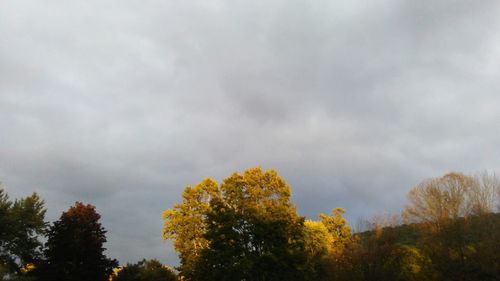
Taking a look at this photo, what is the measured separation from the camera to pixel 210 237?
4222 centimetres

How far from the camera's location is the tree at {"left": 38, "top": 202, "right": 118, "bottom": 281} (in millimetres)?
46781

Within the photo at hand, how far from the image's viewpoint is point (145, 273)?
53.4 metres

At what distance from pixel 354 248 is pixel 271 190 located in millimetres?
10381

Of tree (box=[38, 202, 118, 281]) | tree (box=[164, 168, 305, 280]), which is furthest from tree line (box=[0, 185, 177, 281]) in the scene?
tree (box=[164, 168, 305, 280])

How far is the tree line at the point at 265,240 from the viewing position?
4022 cm

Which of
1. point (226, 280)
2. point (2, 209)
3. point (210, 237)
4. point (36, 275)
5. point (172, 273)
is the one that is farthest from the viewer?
point (172, 273)

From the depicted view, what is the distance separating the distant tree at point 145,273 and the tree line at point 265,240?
0.15 meters

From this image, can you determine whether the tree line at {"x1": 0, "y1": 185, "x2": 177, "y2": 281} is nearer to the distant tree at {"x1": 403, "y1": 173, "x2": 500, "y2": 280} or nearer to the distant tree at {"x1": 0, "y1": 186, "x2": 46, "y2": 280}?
the distant tree at {"x1": 0, "y1": 186, "x2": 46, "y2": 280}

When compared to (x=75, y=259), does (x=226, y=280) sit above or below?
below

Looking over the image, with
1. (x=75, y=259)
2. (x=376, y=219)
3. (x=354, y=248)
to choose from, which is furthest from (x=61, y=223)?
(x=376, y=219)

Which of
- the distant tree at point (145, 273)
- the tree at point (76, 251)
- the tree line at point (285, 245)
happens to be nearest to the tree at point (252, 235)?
the tree line at point (285, 245)

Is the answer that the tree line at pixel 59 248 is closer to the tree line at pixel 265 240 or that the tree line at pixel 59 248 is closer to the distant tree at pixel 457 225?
the tree line at pixel 265 240

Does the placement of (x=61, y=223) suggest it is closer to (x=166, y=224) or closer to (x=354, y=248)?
(x=166, y=224)

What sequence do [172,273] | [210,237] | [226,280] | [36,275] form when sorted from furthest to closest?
[172,273] → [36,275] → [210,237] → [226,280]
